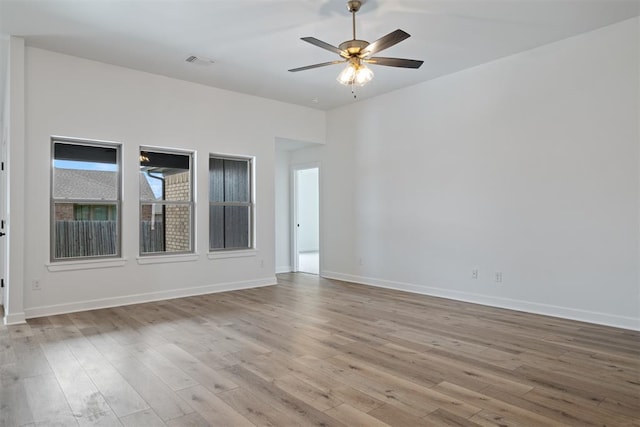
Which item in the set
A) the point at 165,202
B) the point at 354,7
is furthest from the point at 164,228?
the point at 354,7

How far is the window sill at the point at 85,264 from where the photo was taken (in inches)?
181

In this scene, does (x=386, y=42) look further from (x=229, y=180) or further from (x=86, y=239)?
(x=86, y=239)

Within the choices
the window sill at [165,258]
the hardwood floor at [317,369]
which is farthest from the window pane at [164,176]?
the hardwood floor at [317,369]

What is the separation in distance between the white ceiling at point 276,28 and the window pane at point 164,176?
3.82ft

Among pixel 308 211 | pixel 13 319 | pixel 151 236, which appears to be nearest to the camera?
pixel 13 319

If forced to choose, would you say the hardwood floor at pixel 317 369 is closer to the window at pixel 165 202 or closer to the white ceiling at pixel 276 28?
the window at pixel 165 202

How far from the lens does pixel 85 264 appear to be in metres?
4.80

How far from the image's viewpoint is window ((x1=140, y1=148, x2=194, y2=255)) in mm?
5414

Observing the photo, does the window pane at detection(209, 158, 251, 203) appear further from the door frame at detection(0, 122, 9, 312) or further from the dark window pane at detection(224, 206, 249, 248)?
the door frame at detection(0, 122, 9, 312)

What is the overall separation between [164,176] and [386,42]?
377 centimetres

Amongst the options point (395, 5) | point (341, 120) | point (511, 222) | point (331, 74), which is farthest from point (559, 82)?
point (341, 120)

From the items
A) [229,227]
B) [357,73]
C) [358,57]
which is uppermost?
[358,57]

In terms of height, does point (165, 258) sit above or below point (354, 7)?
below

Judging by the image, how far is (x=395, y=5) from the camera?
358 centimetres
